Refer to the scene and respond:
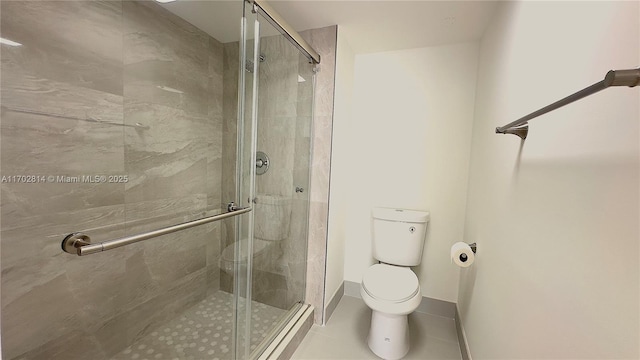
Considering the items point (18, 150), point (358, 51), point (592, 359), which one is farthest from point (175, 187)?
point (592, 359)

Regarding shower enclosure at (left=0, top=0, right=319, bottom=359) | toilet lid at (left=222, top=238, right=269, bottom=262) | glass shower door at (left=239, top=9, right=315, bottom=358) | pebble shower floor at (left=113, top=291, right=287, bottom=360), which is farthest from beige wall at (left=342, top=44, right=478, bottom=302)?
pebble shower floor at (left=113, top=291, right=287, bottom=360)

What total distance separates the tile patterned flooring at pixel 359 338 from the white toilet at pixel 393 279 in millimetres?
94

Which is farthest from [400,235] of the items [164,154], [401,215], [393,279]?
[164,154]

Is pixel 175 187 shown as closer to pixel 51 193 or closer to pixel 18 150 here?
pixel 51 193

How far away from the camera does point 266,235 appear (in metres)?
1.70

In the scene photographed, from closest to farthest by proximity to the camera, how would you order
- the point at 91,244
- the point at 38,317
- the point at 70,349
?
the point at 91,244
the point at 38,317
the point at 70,349

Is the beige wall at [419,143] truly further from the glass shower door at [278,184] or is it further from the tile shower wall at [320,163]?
the glass shower door at [278,184]

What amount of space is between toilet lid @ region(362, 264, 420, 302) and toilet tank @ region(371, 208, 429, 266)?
0.11 m

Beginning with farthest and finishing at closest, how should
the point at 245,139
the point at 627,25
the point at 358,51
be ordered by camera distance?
the point at 358,51 → the point at 245,139 → the point at 627,25

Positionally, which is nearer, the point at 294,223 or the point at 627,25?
the point at 627,25

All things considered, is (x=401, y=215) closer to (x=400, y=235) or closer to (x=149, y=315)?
(x=400, y=235)

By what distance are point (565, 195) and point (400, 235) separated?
4.24 feet

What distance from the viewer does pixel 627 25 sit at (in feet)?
1.57

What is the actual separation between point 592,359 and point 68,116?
1.93m
